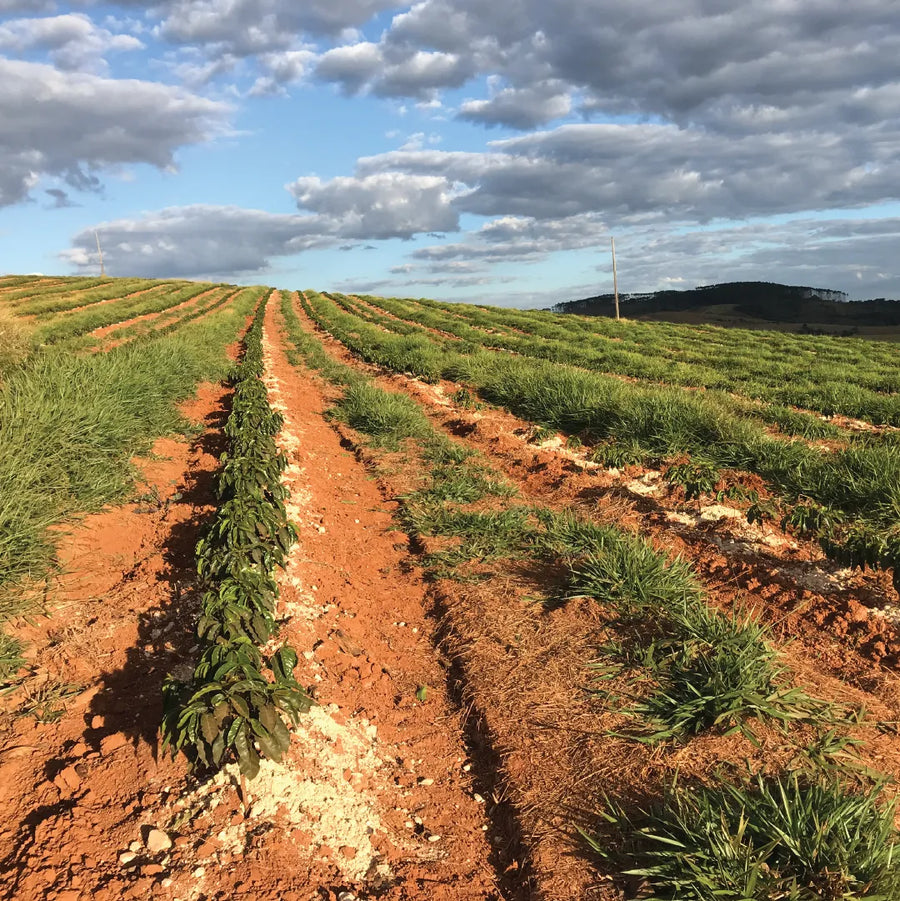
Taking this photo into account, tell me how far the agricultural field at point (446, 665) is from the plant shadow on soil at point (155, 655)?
0.9 inches

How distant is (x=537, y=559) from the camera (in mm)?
4777

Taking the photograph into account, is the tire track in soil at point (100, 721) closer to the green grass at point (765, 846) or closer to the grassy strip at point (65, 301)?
the green grass at point (765, 846)

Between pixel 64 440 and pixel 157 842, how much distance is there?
451cm

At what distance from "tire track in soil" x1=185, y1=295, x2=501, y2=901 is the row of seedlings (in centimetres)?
24

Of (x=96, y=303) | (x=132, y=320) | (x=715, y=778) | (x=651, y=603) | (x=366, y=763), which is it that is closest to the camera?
(x=715, y=778)

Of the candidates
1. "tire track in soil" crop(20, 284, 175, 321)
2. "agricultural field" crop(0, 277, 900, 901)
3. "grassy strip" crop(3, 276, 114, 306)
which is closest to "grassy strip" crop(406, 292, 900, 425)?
"agricultural field" crop(0, 277, 900, 901)

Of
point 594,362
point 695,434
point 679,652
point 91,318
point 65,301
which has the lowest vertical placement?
point 679,652

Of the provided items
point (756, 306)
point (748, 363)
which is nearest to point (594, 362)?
point (748, 363)

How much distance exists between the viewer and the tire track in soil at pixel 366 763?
2.40 m

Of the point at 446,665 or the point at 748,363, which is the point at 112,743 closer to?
the point at 446,665

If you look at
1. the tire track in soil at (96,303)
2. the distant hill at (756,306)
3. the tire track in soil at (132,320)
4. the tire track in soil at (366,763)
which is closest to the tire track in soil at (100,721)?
the tire track in soil at (366,763)

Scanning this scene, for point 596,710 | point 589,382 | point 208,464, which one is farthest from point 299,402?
point 596,710

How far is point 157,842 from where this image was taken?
92.5 inches

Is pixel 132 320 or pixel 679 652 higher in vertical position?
pixel 132 320
